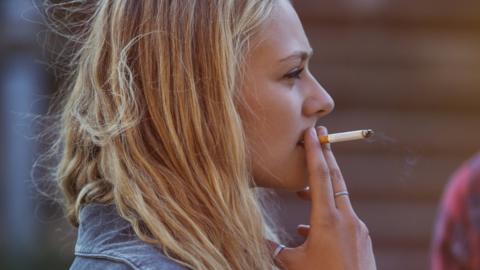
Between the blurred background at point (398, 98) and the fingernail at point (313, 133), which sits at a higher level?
the fingernail at point (313, 133)

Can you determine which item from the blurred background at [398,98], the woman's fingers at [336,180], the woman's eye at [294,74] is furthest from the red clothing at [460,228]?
the blurred background at [398,98]

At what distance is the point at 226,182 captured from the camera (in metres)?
1.94

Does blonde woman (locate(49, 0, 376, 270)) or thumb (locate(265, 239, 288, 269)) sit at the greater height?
blonde woman (locate(49, 0, 376, 270))

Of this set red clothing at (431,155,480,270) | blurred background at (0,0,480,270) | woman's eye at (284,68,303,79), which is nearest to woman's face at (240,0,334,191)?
woman's eye at (284,68,303,79)

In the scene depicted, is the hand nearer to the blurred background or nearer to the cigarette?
the cigarette

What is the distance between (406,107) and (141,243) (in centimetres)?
460

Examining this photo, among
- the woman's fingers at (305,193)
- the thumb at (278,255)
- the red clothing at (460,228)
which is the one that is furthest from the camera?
the red clothing at (460,228)

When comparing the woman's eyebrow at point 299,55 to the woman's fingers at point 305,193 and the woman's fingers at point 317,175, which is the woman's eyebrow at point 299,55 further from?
the woman's fingers at point 305,193

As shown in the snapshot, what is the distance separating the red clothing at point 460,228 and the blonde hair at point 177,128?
145cm

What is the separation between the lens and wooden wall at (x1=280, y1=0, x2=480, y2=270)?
20.3ft

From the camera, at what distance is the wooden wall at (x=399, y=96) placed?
6.18m

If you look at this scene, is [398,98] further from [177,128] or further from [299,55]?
[177,128]

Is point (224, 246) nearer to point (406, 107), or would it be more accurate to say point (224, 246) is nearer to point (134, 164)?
point (134, 164)

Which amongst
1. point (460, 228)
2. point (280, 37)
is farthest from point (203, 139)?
point (460, 228)
